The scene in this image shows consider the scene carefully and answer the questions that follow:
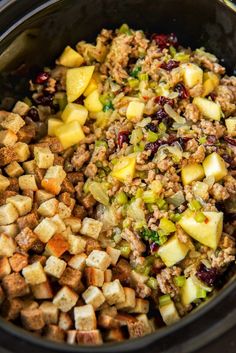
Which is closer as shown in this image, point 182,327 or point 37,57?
point 182,327

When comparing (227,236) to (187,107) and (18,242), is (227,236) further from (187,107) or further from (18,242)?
(18,242)

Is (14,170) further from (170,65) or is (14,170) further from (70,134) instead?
(170,65)

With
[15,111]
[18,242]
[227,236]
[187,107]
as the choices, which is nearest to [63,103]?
[15,111]

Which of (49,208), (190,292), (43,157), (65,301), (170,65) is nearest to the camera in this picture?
(65,301)

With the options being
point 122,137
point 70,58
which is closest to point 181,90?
point 122,137

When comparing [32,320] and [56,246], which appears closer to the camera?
[32,320]

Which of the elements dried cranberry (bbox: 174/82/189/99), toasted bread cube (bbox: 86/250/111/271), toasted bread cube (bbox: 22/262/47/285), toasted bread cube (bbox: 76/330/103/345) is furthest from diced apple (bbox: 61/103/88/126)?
toasted bread cube (bbox: 76/330/103/345)

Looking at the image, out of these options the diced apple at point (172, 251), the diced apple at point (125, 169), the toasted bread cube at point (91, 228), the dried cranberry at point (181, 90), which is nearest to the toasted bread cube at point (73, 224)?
the toasted bread cube at point (91, 228)
